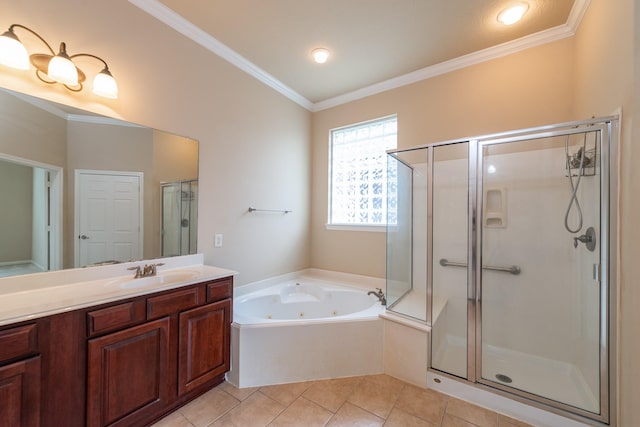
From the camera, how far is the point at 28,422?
106 cm

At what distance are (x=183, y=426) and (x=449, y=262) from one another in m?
2.41

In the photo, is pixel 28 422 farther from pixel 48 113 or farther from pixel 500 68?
pixel 500 68

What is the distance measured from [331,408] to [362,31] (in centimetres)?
286

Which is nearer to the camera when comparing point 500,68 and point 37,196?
point 37,196

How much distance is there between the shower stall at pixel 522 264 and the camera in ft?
5.00

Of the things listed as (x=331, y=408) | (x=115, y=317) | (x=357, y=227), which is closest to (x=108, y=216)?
(x=115, y=317)

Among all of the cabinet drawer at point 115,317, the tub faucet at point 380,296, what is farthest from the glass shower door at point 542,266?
the cabinet drawer at point 115,317

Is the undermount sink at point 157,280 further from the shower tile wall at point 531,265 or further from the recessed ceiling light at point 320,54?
the recessed ceiling light at point 320,54

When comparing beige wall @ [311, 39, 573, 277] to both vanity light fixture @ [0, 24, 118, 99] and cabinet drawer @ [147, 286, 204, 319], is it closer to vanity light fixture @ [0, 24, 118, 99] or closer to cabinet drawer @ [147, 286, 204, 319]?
cabinet drawer @ [147, 286, 204, 319]

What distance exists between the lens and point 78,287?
1470 millimetres

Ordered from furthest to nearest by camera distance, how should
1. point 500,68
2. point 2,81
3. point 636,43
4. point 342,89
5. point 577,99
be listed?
1. point 342,89
2. point 500,68
3. point 577,99
4. point 2,81
5. point 636,43

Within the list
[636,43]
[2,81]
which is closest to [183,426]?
[2,81]

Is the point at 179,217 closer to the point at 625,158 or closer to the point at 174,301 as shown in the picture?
the point at 174,301

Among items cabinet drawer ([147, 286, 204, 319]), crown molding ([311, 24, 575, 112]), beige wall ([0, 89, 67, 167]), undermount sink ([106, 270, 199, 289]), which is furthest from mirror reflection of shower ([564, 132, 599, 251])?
beige wall ([0, 89, 67, 167])
